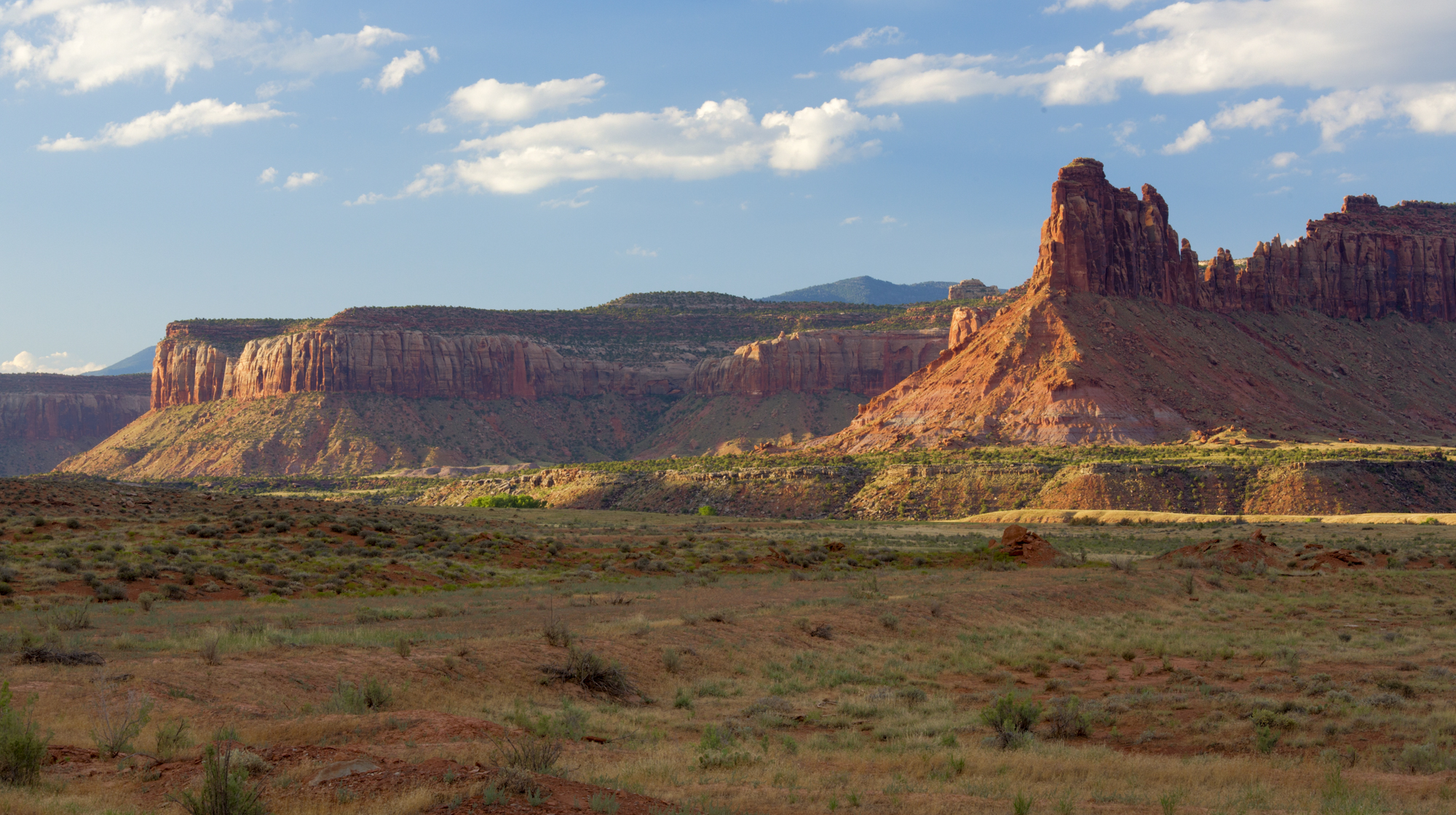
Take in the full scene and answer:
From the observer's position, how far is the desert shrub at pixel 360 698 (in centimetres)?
1448

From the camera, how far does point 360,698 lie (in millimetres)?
14617

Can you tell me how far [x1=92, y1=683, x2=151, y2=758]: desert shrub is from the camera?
1192 centimetres

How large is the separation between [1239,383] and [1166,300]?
48.4 ft

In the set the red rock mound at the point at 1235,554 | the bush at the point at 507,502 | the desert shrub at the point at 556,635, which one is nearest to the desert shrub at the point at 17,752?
the desert shrub at the point at 556,635

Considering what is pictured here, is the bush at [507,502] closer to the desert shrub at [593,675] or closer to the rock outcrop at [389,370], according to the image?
the rock outcrop at [389,370]

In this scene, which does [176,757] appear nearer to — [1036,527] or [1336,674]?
[1336,674]

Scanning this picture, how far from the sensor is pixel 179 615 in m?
23.3

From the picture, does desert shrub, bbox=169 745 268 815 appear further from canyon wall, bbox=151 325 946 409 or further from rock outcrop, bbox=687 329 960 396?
rock outcrop, bbox=687 329 960 396

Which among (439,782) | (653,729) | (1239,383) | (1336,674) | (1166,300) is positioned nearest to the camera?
(439,782)

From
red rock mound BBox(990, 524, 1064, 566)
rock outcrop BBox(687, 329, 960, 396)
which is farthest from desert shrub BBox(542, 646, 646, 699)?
rock outcrop BBox(687, 329, 960, 396)

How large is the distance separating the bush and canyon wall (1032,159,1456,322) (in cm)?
5356

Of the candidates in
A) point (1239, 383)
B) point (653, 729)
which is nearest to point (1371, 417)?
point (1239, 383)

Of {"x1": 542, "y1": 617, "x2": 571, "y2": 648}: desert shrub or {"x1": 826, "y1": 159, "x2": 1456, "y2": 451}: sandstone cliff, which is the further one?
{"x1": 826, "y1": 159, "x2": 1456, "y2": 451}: sandstone cliff

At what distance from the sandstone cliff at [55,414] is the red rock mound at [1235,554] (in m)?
179
